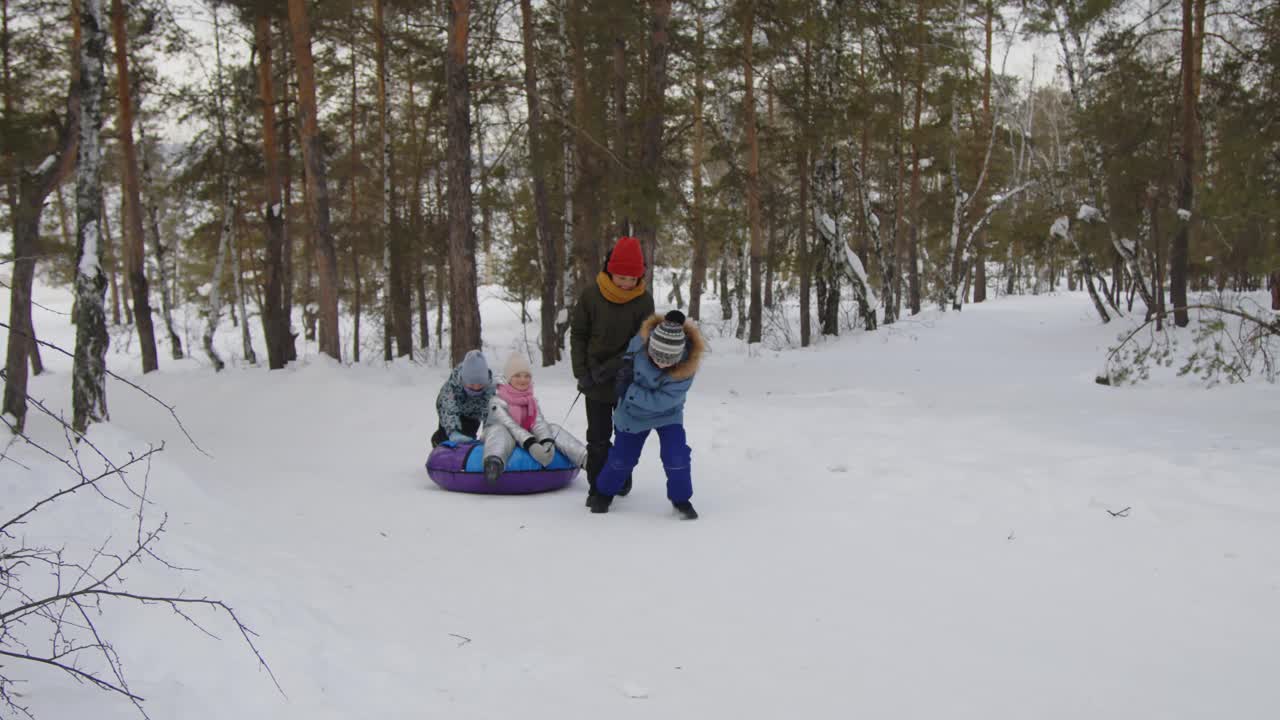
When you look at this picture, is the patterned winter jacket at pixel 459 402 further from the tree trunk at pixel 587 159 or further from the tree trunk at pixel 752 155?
the tree trunk at pixel 752 155

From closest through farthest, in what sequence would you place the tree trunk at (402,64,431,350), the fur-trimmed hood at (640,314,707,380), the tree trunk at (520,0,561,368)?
the fur-trimmed hood at (640,314,707,380) → the tree trunk at (520,0,561,368) → the tree trunk at (402,64,431,350)

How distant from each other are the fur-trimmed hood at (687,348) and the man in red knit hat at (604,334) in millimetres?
371

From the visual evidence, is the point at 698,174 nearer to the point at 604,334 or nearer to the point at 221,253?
the point at 221,253

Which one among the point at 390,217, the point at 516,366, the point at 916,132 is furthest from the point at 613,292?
the point at 916,132

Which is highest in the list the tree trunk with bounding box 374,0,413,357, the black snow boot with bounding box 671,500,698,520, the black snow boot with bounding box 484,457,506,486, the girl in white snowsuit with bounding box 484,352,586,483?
the tree trunk with bounding box 374,0,413,357

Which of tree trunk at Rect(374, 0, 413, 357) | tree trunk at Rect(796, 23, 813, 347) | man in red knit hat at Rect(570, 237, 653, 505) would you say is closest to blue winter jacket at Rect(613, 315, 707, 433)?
man in red knit hat at Rect(570, 237, 653, 505)

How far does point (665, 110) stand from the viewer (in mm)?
12953

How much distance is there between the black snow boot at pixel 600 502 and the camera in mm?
5980

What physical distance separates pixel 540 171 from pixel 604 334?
28.6 ft

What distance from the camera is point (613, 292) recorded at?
6.06 m

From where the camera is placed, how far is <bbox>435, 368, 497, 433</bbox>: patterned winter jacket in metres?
7.19

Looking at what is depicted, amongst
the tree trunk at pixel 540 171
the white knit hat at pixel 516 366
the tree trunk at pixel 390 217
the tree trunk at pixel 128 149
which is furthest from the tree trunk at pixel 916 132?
the tree trunk at pixel 128 149

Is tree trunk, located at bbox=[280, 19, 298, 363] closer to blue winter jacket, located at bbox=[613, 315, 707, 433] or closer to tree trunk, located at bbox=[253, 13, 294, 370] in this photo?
tree trunk, located at bbox=[253, 13, 294, 370]

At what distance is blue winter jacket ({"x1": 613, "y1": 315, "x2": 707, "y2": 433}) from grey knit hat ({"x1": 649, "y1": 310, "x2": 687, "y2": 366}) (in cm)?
8
